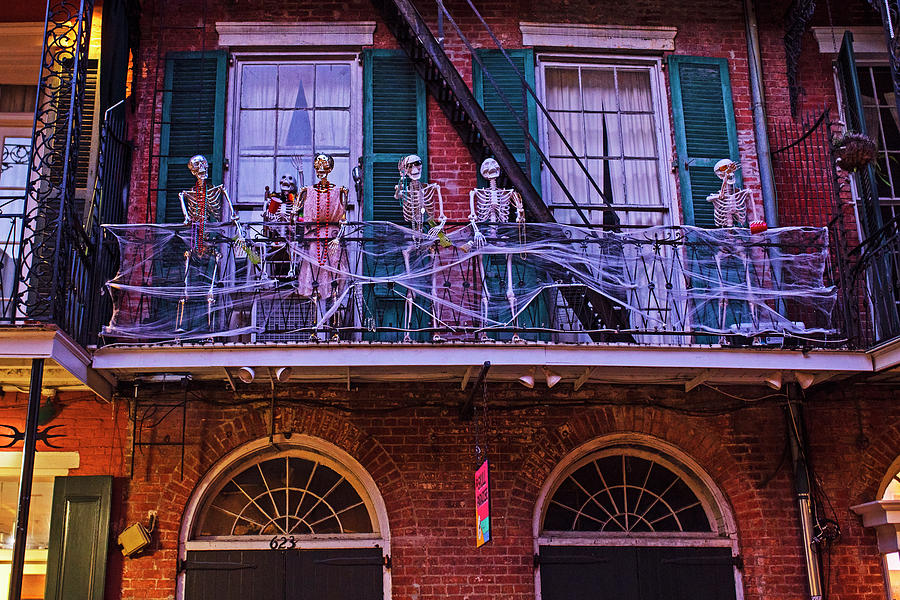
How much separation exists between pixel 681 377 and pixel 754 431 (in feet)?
3.01

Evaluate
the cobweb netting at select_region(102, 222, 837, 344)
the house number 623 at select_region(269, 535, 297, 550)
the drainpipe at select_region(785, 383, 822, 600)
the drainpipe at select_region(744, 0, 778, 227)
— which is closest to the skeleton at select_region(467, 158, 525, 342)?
the cobweb netting at select_region(102, 222, 837, 344)

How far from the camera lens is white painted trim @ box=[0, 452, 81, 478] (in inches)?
360

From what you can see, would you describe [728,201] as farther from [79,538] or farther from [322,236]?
[79,538]

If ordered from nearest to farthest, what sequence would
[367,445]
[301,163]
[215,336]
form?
[215,336], [367,445], [301,163]

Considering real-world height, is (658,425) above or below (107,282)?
below

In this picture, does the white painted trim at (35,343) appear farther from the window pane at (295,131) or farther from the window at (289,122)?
the window pane at (295,131)

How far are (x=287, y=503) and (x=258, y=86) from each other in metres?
4.27

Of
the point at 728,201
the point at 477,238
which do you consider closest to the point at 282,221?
the point at 477,238

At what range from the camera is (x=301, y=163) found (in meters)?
10.5

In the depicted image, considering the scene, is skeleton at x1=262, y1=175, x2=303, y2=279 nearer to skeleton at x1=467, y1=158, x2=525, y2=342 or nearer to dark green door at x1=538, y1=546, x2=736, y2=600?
skeleton at x1=467, y1=158, x2=525, y2=342

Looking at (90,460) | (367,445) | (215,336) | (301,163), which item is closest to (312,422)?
(367,445)

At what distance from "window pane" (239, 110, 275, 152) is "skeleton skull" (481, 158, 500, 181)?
2.32 meters

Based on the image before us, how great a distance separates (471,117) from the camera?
10.2 meters

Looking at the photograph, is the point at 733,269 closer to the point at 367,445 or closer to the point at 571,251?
the point at 571,251
